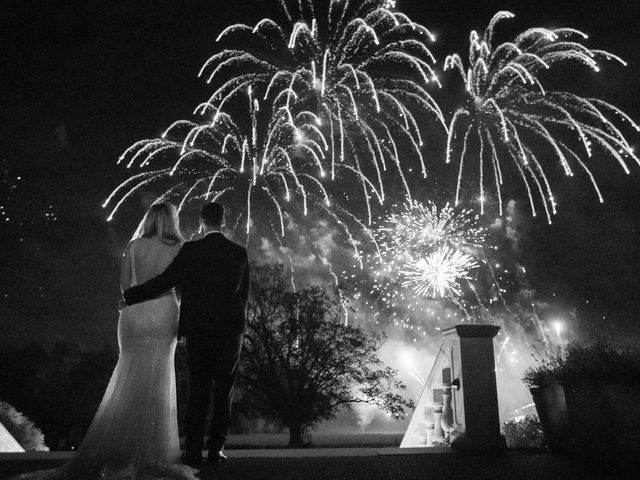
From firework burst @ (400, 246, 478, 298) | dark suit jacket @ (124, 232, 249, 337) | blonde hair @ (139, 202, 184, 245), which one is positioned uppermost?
Result: firework burst @ (400, 246, 478, 298)

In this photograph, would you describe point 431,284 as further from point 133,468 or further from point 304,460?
point 133,468

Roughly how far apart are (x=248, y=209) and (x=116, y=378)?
13976 millimetres

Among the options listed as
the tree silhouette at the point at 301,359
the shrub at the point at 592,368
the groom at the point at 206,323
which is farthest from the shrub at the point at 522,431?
the tree silhouette at the point at 301,359

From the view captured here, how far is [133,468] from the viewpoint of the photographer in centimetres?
322

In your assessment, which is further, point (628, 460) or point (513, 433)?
point (513, 433)

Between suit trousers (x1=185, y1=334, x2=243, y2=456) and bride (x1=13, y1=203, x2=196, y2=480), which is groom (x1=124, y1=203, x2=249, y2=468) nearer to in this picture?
suit trousers (x1=185, y1=334, x2=243, y2=456)

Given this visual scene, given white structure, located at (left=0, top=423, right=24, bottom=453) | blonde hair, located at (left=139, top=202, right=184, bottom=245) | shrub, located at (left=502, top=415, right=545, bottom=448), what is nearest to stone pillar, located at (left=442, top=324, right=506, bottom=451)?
shrub, located at (left=502, top=415, right=545, bottom=448)

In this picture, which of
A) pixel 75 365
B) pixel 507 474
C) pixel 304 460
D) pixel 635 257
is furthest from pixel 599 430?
pixel 635 257

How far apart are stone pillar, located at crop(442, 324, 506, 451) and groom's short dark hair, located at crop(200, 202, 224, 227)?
9.47 ft

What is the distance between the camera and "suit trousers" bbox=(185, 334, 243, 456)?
12.1ft

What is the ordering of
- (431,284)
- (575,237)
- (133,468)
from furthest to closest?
1. (575,237)
2. (431,284)
3. (133,468)

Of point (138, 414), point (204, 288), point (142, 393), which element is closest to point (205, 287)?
point (204, 288)

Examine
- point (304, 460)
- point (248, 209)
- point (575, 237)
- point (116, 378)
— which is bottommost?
point (304, 460)

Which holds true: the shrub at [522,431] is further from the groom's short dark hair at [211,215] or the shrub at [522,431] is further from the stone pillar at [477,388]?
the groom's short dark hair at [211,215]
